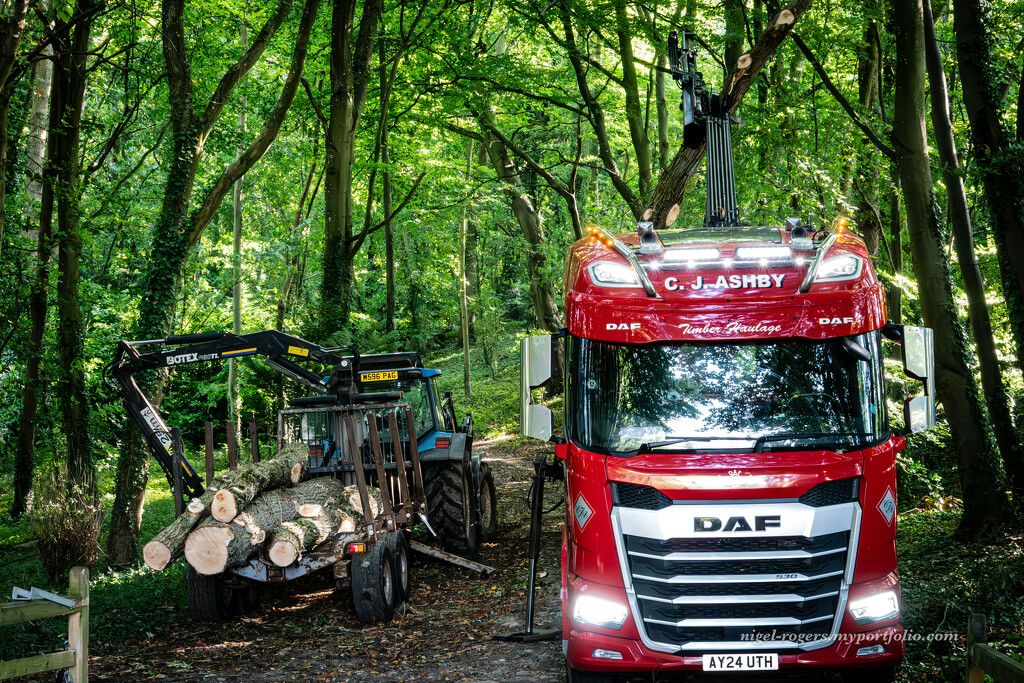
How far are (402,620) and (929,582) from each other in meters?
5.27

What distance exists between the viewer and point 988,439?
957cm

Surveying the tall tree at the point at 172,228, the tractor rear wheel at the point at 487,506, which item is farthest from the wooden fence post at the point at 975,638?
the tall tree at the point at 172,228

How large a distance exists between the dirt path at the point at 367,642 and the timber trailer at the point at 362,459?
13.1 inches

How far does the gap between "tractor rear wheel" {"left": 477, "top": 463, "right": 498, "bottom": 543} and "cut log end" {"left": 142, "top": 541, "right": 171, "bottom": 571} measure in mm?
4720

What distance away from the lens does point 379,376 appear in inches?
424

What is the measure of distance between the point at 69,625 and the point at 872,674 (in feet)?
16.3

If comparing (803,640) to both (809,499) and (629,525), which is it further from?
(629,525)

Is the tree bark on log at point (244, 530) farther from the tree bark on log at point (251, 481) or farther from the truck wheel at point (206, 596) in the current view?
the truck wheel at point (206, 596)

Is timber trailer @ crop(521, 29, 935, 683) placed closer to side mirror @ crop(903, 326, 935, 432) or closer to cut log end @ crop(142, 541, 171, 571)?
side mirror @ crop(903, 326, 935, 432)

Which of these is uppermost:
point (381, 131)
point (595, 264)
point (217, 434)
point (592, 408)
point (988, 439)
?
point (381, 131)

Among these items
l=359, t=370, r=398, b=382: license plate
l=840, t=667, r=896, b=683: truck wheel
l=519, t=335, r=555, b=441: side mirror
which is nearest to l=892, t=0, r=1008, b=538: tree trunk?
l=840, t=667, r=896, b=683: truck wheel

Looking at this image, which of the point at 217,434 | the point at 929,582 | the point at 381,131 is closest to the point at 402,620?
the point at 929,582

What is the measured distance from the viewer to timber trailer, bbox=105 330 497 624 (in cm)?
841

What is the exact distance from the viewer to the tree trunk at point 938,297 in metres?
9.54
